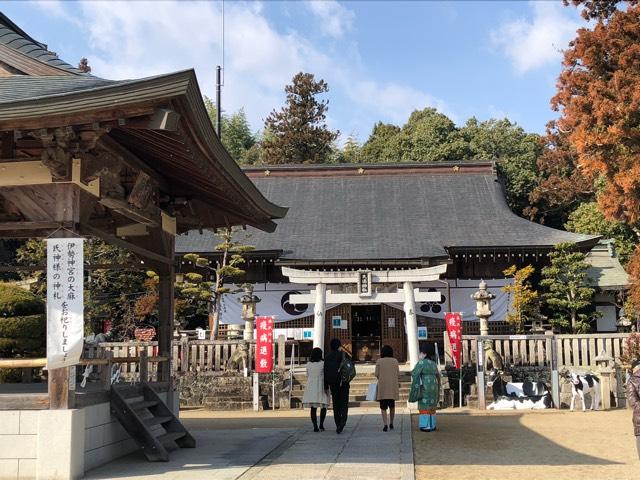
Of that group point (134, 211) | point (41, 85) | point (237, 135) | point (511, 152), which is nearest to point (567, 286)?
point (134, 211)

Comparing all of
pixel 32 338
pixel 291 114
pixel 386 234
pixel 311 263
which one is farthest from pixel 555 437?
pixel 291 114

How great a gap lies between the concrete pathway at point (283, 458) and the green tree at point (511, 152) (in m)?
28.7

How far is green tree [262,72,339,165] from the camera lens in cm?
4647

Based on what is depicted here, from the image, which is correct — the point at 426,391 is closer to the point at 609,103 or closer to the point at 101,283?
the point at 609,103

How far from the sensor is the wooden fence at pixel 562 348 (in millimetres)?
16283

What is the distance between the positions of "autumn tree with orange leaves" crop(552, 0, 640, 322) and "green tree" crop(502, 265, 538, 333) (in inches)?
117

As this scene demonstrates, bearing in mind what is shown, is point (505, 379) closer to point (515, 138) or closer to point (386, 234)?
point (386, 234)

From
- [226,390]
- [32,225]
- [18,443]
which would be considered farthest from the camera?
[226,390]

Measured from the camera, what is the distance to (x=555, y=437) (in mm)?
10867

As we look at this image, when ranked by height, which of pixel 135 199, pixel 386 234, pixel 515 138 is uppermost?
pixel 515 138

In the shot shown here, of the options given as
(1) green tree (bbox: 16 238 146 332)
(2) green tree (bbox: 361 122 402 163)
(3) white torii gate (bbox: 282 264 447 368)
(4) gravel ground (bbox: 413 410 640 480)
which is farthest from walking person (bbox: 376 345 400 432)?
(2) green tree (bbox: 361 122 402 163)

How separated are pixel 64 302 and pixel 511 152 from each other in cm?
3611

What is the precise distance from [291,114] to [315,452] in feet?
132

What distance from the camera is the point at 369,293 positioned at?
18062 mm
